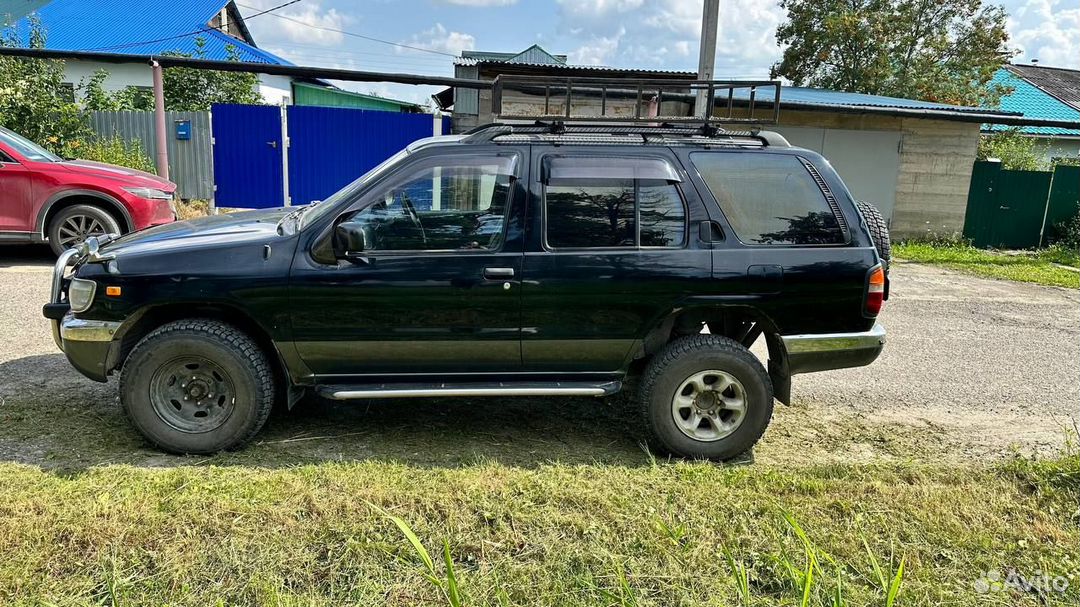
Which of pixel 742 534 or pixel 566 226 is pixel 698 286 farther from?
pixel 742 534

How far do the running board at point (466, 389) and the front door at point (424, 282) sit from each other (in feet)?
0.27

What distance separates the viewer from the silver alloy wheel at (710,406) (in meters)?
4.21

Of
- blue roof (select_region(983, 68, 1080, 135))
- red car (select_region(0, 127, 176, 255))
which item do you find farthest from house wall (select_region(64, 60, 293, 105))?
blue roof (select_region(983, 68, 1080, 135))

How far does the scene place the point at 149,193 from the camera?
357 inches

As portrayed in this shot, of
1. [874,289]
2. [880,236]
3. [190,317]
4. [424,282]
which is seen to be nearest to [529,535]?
[424,282]

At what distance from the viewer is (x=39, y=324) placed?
21.4 feet

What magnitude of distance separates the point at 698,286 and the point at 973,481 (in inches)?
71.6

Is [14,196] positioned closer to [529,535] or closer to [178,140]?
[178,140]

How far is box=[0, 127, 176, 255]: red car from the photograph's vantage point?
28.3 ft

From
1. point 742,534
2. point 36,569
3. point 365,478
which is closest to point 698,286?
point 742,534

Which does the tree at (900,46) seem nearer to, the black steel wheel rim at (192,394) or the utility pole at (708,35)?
the utility pole at (708,35)

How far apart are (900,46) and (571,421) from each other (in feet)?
75.1

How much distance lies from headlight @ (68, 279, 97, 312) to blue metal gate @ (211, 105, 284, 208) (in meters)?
10.2

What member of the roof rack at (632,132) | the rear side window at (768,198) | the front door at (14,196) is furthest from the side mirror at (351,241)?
the front door at (14,196)
